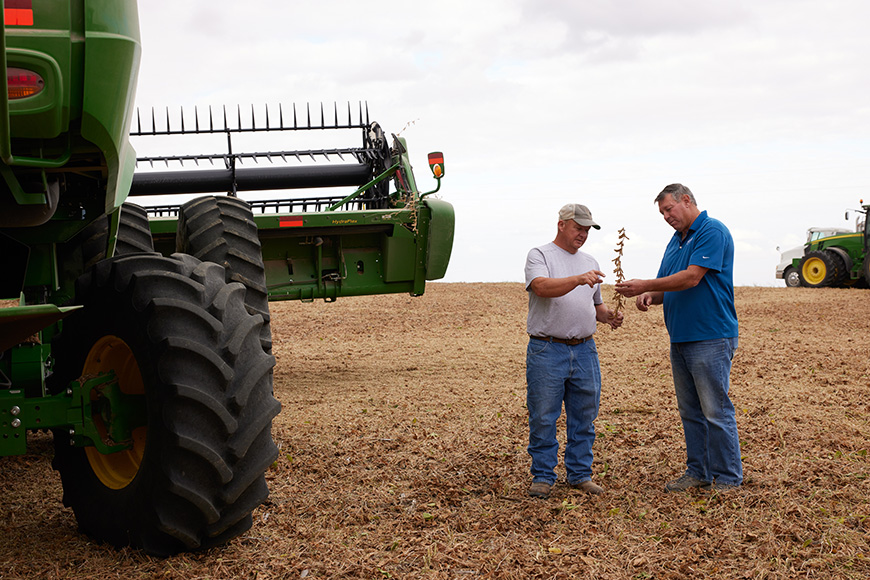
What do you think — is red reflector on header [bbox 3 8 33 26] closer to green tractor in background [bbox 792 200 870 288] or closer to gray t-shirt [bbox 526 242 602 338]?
gray t-shirt [bbox 526 242 602 338]

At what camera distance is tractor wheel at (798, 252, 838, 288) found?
20.8m

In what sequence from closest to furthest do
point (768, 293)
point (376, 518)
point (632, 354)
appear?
point (376, 518) < point (632, 354) < point (768, 293)

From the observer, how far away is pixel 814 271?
21.5m

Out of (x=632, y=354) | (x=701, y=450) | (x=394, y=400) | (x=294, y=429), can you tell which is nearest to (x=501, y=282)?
(x=632, y=354)

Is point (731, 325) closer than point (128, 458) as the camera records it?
No

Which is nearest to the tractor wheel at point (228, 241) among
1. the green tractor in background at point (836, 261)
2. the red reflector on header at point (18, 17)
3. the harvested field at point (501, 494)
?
the harvested field at point (501, 494)

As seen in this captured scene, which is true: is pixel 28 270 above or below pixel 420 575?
above

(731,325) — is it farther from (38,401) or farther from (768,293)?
(768,293)

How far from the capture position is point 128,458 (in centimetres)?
396

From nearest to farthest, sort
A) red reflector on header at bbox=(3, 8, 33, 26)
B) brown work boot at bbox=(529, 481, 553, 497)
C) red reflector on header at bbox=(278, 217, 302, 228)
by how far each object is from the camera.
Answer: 1. red reflector on header at bbox=(3, 8, 33, 26)
2. brown work boot at bbox=(529, 481, 553, 497)
3. red reflector on header at bbox=(278, 217, 302, 228)

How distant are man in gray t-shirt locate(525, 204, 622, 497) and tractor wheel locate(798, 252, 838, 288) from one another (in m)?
18.1

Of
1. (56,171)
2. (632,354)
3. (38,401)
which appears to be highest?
(56,171)

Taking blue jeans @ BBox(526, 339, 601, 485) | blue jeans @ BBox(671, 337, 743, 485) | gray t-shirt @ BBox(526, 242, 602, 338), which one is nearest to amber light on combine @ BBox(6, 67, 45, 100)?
gray t-shirt @ BBox(526, 242, 602, 338)

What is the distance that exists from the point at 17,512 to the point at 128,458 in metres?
1.07
